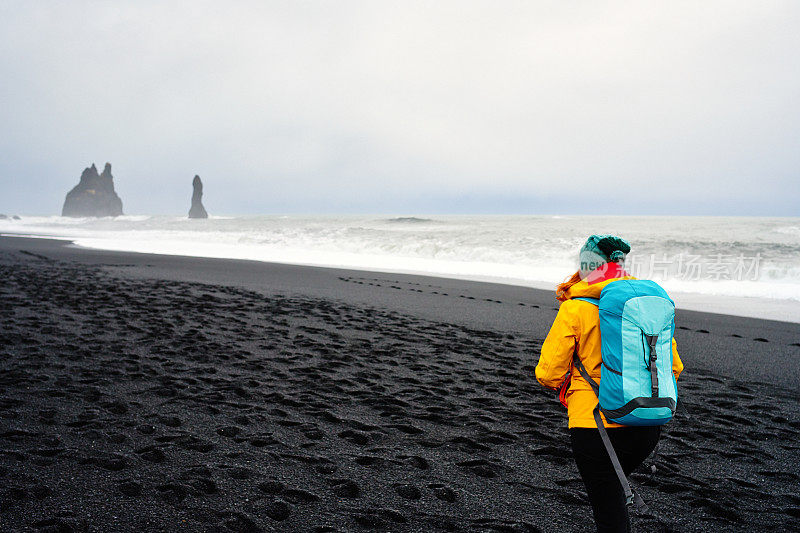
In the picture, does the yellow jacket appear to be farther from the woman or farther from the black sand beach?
the black sand beach

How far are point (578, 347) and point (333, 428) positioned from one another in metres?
3.14

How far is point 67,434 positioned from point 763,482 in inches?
241

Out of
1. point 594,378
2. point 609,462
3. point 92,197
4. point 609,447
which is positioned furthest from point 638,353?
point 92,197

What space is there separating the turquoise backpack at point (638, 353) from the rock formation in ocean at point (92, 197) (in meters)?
168

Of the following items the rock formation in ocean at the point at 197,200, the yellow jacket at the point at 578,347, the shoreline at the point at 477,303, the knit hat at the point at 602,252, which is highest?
the rock formation in ocean at the point at 197,200

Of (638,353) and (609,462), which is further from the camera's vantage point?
(609,462)

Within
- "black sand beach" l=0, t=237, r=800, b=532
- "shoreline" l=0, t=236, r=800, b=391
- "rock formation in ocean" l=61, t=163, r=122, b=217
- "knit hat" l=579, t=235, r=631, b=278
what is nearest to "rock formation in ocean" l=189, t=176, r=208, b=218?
"rock formation in ocean" l=61, t=163, r=122, b=217

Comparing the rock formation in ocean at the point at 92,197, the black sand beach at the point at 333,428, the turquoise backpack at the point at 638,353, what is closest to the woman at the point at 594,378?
the turquoise backpack at the point at 638,353

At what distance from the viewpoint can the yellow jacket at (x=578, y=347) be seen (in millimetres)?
2475

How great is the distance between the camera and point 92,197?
145750 millimetres

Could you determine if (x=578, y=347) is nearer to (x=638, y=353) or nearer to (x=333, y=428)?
(x=638, y=353)

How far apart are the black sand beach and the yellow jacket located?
804 mm

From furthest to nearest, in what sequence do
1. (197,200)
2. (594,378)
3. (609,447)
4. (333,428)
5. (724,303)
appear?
(197,200) < (724,303) < (333,428) < (594,378) < (609,447)

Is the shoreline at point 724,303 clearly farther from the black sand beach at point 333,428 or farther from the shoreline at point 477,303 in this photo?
the black sand beach at point 333,428
